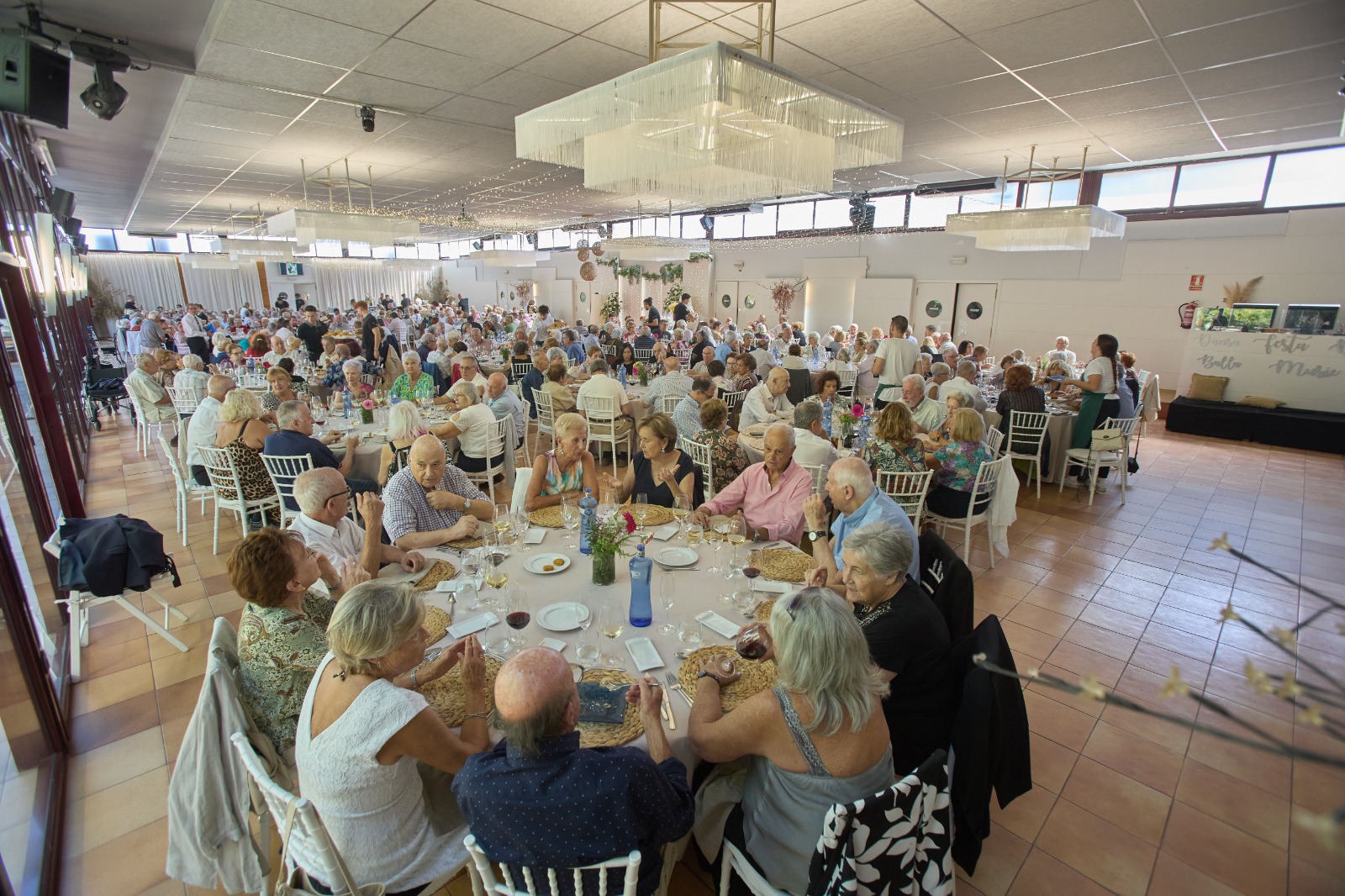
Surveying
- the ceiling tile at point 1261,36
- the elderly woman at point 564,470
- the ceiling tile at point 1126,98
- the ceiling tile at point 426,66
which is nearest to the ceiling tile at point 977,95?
the ceiling tile at point 1126,98

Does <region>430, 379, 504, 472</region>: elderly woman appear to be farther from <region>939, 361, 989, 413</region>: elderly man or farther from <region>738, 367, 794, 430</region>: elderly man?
<region>939, 361, 989, 413</region>: elderly man

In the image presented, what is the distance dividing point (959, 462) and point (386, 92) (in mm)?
5585

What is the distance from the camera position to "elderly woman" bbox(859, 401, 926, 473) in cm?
418

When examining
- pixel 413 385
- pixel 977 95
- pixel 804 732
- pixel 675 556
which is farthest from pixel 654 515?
pixel 977 95

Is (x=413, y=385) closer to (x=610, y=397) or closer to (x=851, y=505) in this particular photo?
(x=610, y=397)

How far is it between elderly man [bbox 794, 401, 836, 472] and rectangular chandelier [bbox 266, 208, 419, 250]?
4951 mm

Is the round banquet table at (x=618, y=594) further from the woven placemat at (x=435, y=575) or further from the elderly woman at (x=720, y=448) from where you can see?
the elderly woman at (x=720, y=448)

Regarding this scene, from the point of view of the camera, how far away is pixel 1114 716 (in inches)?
125

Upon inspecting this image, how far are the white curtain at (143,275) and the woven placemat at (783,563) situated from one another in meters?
23.6

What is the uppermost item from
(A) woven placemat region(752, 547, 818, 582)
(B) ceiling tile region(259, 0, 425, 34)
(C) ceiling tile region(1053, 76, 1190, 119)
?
(C) ceiling tile region(1053, 76, 1190, 119)

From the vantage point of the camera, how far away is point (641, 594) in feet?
7.54

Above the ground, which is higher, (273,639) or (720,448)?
(720,448)

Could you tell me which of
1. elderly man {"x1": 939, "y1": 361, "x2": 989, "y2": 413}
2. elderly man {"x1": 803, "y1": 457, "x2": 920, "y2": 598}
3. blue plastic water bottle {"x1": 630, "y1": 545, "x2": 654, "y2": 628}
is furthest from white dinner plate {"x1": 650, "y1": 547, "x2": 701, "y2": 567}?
elderly man {"x1": 939, "y1": 361, "x2": 989, "y2": 413}

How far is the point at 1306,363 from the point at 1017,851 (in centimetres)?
965
